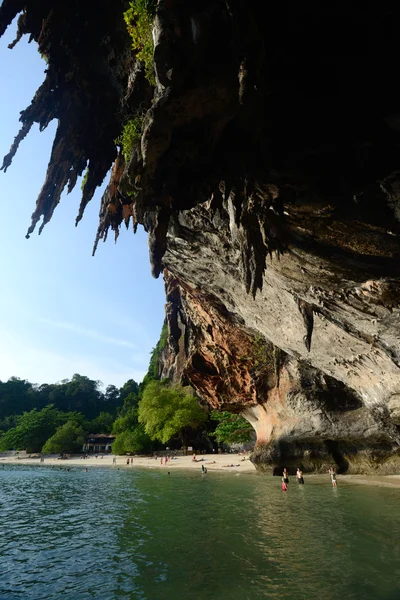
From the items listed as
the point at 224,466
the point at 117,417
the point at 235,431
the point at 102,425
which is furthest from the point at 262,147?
the point at 117,417

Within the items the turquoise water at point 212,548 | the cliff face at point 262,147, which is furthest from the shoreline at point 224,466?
the cliff face at point 262,147

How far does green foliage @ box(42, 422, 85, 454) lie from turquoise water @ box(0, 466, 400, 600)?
53013 millimetres

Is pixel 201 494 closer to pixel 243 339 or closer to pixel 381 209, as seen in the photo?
pixel 243 339

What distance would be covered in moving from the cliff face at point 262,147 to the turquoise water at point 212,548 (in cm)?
641

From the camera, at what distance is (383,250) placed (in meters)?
9.52

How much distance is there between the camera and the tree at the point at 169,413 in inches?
1804

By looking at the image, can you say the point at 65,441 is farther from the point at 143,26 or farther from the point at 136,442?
the point at 143,26

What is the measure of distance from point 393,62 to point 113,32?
6882mm

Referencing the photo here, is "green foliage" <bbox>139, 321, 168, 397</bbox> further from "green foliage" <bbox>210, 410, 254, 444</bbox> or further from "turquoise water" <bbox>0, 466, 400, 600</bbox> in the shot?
"turquoise water" <bbox>0, 466, 400, 600</bbox>

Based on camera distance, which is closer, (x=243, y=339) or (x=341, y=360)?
(x=341, y=360)

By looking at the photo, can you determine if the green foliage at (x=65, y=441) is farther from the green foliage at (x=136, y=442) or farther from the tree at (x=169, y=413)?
the tree at (x=169, y=413)

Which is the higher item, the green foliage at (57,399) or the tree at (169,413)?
the green foliage at (57,399)

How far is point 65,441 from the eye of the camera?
67500 millimetres

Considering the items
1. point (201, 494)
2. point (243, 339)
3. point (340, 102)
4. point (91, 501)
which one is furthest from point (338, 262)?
point (91, 501)
